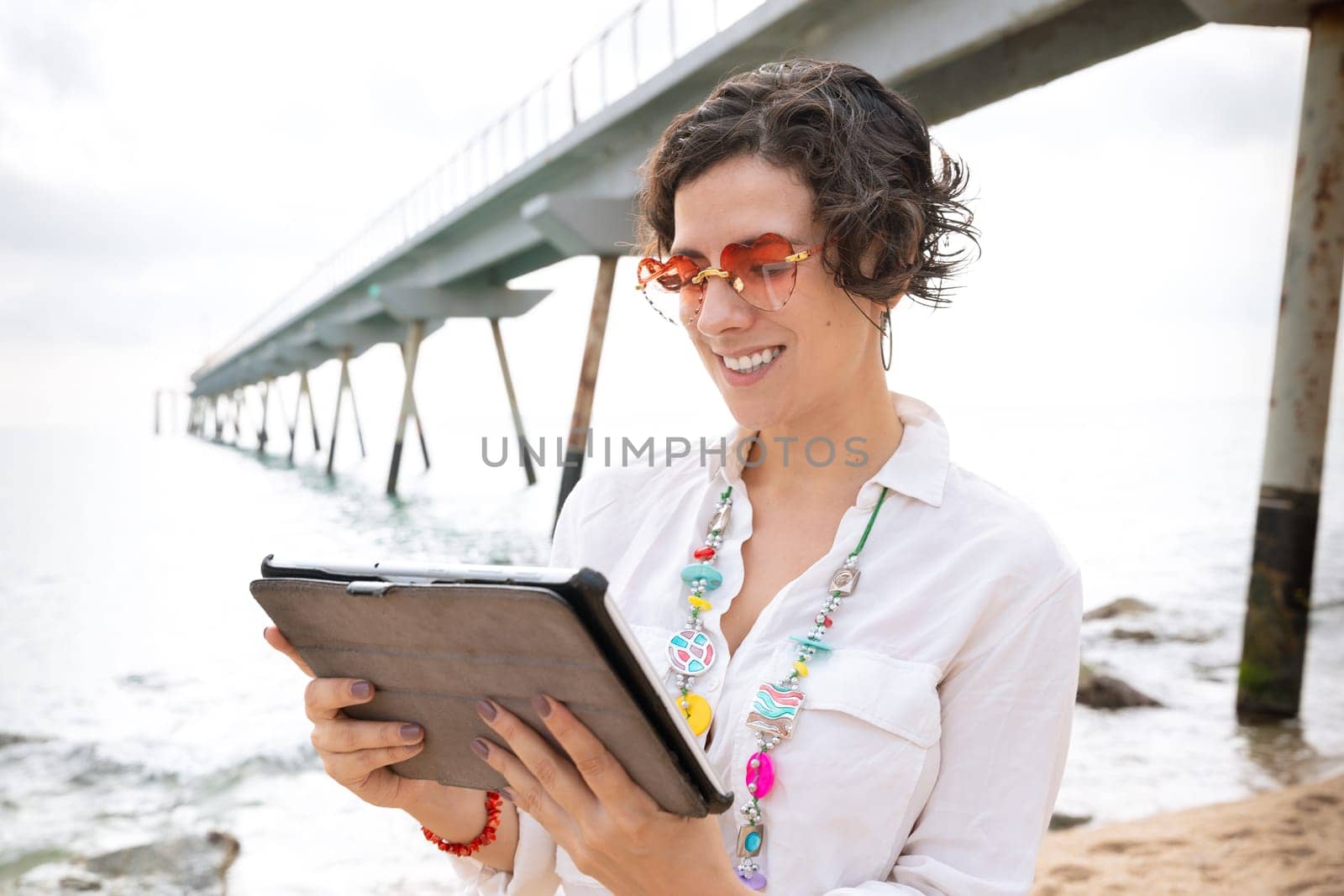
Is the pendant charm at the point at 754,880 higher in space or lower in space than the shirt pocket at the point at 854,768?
lower

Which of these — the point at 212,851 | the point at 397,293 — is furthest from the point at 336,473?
the point at 212,851

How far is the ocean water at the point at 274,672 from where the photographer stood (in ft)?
19.6

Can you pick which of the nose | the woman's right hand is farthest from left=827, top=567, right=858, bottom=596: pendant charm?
the woman's right hand

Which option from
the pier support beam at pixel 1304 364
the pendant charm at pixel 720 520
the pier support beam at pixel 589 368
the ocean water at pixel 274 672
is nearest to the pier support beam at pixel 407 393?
the ocean water at pixel 274 672

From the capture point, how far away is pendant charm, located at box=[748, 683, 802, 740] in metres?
1.43

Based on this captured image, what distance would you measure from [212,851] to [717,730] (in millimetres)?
5095

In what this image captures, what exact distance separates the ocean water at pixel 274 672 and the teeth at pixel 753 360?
65cm

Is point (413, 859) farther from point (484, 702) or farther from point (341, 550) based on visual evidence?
point (341, 550)

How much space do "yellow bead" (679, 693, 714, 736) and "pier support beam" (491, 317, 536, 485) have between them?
22417 millimetres

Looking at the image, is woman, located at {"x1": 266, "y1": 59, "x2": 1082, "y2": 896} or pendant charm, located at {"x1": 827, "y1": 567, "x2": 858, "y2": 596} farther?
pendant charm, located at {"x1": 827, "y1": 567, "x2": 858, "y2": 596}

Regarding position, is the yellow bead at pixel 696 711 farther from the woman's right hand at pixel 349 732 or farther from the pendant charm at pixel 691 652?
the woman's right hand at pixel 349 732

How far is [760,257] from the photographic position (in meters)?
1.52

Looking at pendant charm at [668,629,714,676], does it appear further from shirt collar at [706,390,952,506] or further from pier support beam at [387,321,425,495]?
pier support beam at [387,321,425,495]

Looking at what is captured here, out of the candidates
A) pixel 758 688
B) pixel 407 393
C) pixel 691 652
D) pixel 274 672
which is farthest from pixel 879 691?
pixel 407 393
